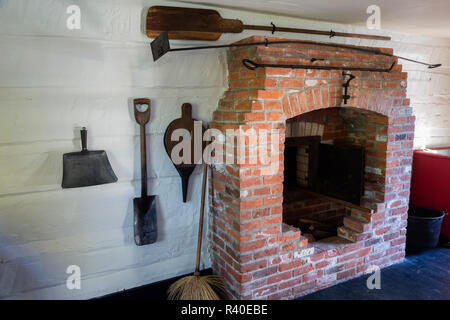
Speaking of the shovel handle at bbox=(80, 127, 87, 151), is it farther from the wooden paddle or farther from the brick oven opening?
the brick oven opening

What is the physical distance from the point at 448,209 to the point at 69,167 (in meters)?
3.35

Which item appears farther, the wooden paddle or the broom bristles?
the broom bristles

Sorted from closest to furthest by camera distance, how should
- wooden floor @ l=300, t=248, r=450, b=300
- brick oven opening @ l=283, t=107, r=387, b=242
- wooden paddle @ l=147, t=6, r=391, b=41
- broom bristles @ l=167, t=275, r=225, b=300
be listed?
wooden paddle @ l=147, t=6, r=391, b=41, broom bristles @ l=167, t=275, r=225, b=300, wooden floor @ l=300, t=248, r=450, b=300, brick oven opening @ l=283, t=107, r=387, b=242

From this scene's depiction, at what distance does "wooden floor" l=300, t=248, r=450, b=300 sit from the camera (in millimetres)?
2479

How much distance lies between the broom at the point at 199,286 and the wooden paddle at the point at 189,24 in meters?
0.91

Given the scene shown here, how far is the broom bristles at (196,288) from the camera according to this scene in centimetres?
Answer: 229

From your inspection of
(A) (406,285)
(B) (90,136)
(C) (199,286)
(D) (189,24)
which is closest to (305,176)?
(A) (406,285)

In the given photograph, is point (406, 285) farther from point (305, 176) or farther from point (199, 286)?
point (199, 286)

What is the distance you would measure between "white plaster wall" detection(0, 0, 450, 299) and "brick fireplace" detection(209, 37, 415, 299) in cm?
33

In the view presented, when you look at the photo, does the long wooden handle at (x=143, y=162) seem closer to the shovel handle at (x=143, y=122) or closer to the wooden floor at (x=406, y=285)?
the shovel handle at (x=143, y=122)

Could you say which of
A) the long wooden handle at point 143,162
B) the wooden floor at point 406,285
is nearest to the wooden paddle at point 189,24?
the long wooden handle at point 143,162

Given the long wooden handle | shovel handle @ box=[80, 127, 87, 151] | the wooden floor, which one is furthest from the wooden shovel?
the wooden floor
